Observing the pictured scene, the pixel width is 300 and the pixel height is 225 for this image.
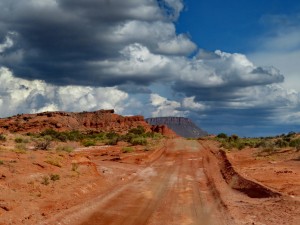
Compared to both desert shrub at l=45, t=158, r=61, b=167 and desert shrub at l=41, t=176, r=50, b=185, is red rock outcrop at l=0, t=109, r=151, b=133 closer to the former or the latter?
desert shrub at l=45, t=158, r=61, b=167

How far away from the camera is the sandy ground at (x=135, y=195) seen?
14031mm

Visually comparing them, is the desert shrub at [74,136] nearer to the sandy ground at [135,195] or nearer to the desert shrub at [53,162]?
the sandy ground at [135,195]

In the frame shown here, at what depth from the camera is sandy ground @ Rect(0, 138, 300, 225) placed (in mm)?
14031

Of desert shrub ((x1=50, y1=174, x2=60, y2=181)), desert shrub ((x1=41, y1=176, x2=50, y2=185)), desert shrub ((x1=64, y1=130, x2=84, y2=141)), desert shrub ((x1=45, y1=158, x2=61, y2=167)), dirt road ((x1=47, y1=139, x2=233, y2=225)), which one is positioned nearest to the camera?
dirt road ((x1=47, y1=139, x2=233, y2=225))

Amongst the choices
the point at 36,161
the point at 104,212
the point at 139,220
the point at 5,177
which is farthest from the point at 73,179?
the point at 139,220

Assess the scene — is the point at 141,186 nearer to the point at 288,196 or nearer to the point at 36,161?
the point at 36,161

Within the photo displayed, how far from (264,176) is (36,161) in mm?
13775

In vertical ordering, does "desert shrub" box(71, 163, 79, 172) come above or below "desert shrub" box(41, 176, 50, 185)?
above

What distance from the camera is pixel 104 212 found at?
14.9m

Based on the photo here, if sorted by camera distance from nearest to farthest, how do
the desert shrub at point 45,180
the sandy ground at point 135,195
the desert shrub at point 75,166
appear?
the sandy ground at point 135,195 < the desert shrub at point 45,180 < the desert shrub at point 75,166

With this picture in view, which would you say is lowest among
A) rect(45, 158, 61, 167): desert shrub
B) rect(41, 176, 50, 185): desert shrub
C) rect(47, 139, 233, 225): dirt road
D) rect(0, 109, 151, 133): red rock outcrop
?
rect(47, 139, 233, 225): dirt road

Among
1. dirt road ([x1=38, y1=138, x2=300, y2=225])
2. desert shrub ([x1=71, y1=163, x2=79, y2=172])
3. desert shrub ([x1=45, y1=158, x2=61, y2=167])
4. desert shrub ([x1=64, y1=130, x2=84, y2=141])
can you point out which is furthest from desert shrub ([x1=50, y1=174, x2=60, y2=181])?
desert shrub ([x1=64, y1=130, x2=84, y2=141])

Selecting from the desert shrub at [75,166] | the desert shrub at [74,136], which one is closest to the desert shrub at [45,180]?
the desert shrub at [75,166]

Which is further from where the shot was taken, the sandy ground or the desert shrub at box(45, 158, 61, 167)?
the desert shrub at box(45, 158, 61, 167)
